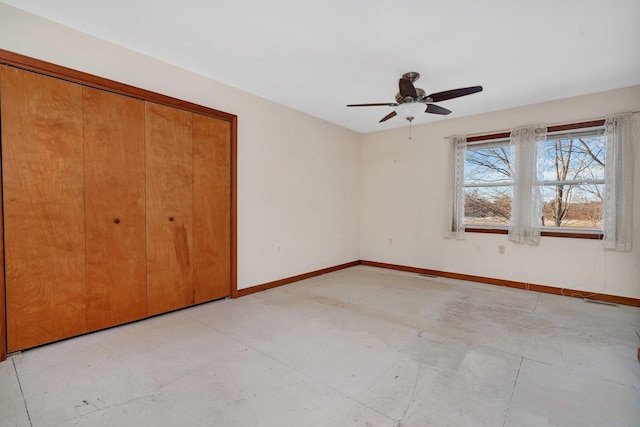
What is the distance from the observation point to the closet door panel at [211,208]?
10.8 feet

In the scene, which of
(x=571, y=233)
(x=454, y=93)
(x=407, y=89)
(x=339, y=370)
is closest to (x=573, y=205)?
(x=571, y=233)

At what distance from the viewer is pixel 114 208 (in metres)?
2.68

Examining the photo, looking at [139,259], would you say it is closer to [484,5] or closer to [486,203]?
[484,5]

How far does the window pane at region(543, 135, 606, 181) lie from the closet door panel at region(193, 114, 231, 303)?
421 cm

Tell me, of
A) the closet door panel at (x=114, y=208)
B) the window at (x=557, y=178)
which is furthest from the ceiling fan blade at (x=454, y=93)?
the closet door panel at (x=114, y=208)

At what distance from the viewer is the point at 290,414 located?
5.29 feet

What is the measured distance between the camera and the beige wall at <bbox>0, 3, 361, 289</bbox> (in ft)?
7.96

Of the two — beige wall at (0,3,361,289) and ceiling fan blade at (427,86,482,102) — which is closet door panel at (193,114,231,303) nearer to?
beige wall at (0,3,361,289)

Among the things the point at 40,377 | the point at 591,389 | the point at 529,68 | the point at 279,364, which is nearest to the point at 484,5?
the point at 529,68

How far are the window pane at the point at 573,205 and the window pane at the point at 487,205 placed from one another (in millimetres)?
462

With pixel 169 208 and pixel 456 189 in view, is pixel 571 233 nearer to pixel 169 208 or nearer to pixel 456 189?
pixel 456 189

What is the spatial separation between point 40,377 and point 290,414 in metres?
1.70

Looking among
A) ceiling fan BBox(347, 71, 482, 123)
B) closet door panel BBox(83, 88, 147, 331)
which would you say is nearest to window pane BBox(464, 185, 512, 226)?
ceiling fan BBox(347, 71, 482, 123)

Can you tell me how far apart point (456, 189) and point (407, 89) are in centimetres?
239
